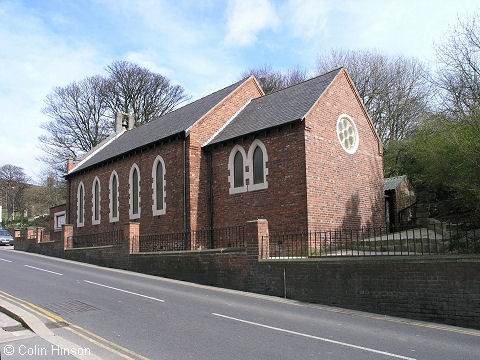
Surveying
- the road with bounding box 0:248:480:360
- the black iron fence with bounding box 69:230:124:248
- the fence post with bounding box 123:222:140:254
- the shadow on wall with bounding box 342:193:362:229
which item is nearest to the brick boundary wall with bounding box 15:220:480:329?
the road with bounding box 0:248:480:360

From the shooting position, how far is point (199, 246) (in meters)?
19.3

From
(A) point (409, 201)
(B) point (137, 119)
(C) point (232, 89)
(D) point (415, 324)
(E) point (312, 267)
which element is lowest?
(D) point (415, 324)

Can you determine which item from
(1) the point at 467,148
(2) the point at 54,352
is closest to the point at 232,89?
(1) the point at 467,148

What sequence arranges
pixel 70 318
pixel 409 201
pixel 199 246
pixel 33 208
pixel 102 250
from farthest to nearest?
pixel 33 208
pixel 409 201
pixel 102 250
pixel 199 246
pixel 70 318

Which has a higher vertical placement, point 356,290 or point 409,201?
point 409,201

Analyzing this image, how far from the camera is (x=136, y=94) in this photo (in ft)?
146

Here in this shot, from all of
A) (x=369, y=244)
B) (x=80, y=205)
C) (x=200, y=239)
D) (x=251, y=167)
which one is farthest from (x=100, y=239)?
(x=369, y=244)

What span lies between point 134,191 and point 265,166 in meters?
9.57

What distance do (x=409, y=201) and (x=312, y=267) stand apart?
13.8m

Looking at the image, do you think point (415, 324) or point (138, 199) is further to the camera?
point (138, 199)

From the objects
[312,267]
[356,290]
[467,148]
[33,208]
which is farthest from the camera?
[33,208]

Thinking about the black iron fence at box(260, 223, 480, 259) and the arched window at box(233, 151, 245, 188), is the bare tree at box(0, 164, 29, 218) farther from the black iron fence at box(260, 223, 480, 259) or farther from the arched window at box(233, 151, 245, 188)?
the black iron fence at box(260, 223, 480, 259)

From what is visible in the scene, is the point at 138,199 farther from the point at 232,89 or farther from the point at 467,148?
the point at 467,148

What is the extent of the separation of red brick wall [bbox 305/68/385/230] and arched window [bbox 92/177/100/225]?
16402mm
